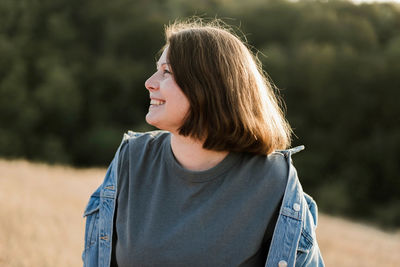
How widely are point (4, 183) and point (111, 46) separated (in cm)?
2353

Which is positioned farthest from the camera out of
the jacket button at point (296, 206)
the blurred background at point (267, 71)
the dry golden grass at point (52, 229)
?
the blurred background at point (267, 71)

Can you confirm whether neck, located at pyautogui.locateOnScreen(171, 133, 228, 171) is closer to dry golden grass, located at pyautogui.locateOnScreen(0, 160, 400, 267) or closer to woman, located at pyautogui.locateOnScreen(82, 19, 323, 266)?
woman, located at pyautogui.locateOnScreen(82, 19, 323, 266)

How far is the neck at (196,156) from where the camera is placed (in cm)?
184

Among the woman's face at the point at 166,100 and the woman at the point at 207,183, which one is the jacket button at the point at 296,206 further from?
the woman's face at the point at 166,100

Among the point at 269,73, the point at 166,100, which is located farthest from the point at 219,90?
the point at 269,73

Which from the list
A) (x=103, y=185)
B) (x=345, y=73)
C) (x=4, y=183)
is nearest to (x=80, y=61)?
(x=345, y=73)

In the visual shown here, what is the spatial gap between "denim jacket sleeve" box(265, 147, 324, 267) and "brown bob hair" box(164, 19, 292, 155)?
0.22 metres

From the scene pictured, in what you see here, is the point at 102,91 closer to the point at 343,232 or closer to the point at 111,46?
the point at 111,46

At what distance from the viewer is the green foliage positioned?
22.0m

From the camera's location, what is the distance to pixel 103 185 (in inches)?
74.9

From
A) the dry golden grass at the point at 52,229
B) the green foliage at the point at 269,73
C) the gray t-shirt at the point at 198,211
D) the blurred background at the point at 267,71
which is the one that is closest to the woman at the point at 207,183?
the gray t-shirt at the point at 198,211

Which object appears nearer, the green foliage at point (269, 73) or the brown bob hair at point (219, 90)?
the brown bob hair at point (219, 90)

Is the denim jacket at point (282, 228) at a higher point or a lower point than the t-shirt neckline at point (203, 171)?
lower

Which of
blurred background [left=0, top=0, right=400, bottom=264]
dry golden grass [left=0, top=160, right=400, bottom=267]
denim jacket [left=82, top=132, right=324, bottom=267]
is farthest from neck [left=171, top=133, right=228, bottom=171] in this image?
blurred background [left=0, top=0, right=400, bottom=264]
